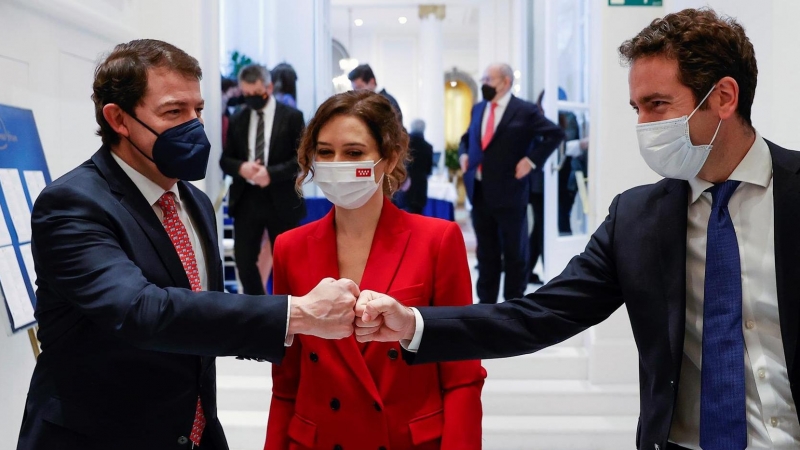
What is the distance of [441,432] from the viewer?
1893mm

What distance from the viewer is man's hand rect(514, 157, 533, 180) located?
5.39 metres

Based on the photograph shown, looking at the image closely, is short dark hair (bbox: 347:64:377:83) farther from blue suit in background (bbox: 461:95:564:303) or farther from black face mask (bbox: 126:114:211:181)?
black face mask (bbox: 126:114:211:181)

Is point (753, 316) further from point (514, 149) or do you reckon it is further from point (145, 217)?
point (514, 149)

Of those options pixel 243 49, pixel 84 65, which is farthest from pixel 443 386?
pixel 243 49

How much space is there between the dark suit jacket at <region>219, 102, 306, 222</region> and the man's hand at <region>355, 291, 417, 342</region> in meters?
3.40

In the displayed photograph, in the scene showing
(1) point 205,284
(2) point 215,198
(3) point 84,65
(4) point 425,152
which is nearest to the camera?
(1) point 205,284

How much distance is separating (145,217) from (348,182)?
517 mm

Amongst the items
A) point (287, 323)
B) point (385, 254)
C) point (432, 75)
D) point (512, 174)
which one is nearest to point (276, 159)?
point (512, 174)

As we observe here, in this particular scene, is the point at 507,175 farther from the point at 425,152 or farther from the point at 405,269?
the point at 405,269

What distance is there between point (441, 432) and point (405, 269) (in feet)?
1.35

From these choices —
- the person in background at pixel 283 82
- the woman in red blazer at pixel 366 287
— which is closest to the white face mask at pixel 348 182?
the woman in red blazer at pixel 366 287

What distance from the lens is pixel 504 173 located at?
17.9 ft

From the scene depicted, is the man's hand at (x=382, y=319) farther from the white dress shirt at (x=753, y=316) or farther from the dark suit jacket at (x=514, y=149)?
the dark suit jacket at (x=514, y=149)

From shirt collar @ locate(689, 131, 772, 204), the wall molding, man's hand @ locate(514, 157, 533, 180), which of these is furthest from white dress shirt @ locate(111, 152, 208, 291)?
man's hand @ locate(514, 157, 533, 180)
